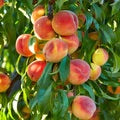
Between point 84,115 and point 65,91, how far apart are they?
3.0 inches

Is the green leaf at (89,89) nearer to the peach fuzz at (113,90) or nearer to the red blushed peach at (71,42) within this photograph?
the red blushed peach at (71,42)

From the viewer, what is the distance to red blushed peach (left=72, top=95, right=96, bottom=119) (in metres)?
1.05

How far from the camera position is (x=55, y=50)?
3.36 ft

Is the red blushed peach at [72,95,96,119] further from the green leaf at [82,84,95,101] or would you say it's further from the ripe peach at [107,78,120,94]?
the ripe peach at [107,78,120,94]

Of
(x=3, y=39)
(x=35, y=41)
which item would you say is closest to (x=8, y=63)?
(x=3, y=39)

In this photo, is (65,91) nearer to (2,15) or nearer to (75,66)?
(75,66)

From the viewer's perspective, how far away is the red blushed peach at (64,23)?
104 cm

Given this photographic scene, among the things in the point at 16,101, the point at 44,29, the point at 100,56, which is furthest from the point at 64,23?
the point at 16,101

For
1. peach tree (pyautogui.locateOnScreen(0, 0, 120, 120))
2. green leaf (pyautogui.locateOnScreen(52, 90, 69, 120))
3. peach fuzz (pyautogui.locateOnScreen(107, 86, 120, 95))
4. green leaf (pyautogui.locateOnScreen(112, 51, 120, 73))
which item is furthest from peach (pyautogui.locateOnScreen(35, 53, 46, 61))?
peach fuzz (pyautogui.locateOnScreen(107, 86, 120, 95))

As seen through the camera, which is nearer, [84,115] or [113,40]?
[84,115]

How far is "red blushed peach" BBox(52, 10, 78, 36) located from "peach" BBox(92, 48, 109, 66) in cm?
13

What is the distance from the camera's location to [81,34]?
116 centimetres

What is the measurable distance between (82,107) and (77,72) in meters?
0.09

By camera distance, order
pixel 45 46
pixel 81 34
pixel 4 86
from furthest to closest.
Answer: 1. pixel 4 86
2. pixel 81 34
3. pixel 45 46
